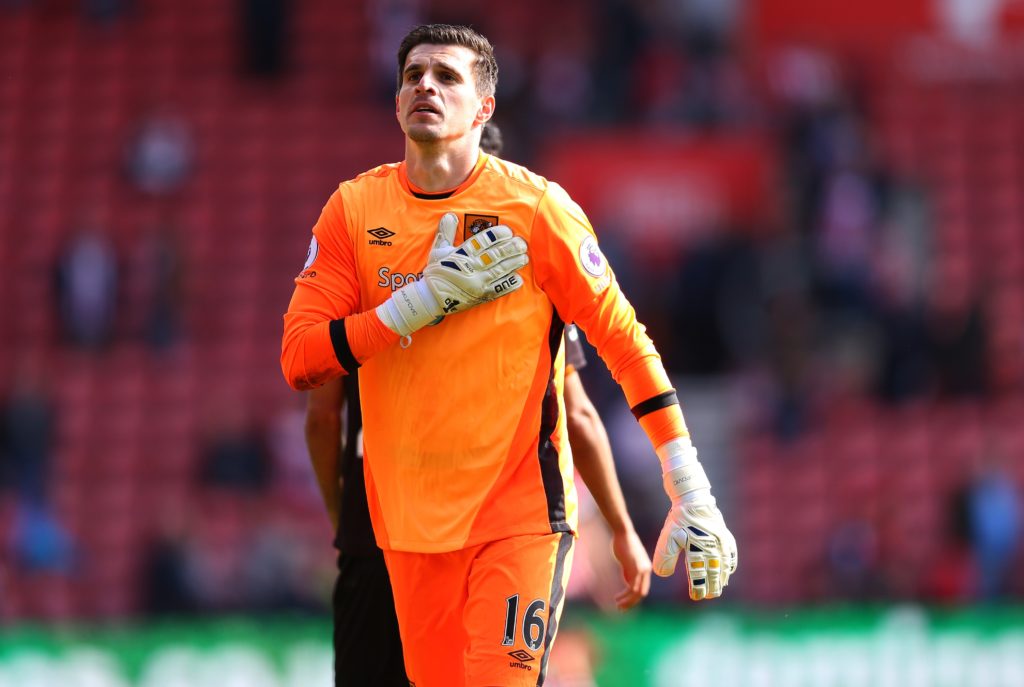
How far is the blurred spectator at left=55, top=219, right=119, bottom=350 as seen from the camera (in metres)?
16.0

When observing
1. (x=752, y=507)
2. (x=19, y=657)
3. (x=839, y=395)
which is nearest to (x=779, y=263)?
(x=839, y=395)

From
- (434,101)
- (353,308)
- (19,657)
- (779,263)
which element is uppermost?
(779,263)

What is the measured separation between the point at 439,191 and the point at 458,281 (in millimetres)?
419

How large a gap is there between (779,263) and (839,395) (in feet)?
4.72

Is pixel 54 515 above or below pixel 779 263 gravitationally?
below

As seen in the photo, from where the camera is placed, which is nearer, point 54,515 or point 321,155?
point 54,515

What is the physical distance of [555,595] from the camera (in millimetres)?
5320

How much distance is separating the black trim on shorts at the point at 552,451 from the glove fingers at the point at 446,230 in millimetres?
433

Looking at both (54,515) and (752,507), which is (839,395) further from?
(54,515)

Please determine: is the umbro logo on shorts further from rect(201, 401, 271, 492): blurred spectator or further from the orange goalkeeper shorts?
rect(201, 401, 271, 492): blurred spectator

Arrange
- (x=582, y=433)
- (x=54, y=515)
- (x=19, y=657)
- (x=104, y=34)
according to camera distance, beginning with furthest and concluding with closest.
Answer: (x=104, y=34), (x=54, y=515), (x=19, y=657), (x=582, y=433)

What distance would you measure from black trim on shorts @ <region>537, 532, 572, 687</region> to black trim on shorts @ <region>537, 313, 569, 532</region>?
0.18 feet

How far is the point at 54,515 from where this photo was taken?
49.1 ft

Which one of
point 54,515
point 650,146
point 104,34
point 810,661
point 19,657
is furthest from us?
point 104,34
